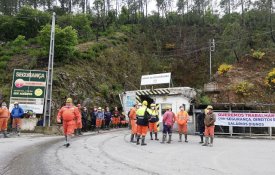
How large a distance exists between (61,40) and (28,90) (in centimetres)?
1212

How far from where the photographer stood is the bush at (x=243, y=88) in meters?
38.8

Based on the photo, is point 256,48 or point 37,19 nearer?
point 37,19

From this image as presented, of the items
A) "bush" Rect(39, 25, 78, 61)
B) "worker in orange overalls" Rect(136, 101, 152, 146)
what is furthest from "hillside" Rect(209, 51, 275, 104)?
"worker in orange overalls" Rect(136, 101, 152, 146)

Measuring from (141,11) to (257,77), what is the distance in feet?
124

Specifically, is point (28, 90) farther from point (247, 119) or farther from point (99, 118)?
point (247, 119)

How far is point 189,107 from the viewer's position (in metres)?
27.5

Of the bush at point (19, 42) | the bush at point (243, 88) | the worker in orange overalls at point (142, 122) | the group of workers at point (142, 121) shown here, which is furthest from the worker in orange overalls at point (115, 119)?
the bush at point (19, 42)

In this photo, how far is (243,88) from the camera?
39.0 metres

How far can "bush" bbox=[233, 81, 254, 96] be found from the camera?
38.8 m

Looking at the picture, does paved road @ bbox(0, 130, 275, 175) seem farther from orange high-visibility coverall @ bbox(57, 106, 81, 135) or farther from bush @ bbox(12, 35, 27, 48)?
bush @ bbox(12, 35, 27, 48)

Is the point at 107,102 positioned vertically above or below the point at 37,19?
below

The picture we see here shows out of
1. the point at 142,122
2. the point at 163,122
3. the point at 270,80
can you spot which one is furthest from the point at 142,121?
the point at 270,80

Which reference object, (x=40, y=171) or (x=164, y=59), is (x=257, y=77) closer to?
(x=164, y=59)

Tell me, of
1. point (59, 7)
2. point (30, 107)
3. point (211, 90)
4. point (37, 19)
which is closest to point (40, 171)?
point (30, 107)
